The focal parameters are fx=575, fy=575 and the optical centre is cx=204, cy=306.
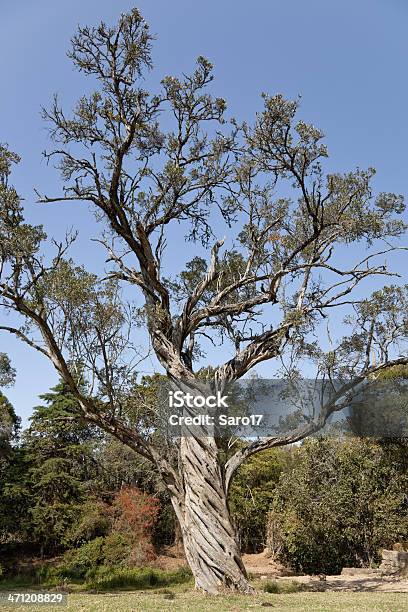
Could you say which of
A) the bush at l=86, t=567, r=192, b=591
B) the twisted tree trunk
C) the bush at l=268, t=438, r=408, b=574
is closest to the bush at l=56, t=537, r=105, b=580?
the bush at l=86, t=567, r=192, b=591

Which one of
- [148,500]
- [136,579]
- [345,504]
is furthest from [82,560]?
[345,504]

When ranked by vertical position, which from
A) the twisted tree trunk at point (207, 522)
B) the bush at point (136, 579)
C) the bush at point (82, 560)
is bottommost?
the bush at point (136, 579)

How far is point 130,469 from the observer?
21.5 metres

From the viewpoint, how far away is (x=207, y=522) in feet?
30.8

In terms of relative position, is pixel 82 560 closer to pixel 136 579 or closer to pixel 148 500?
pixel 148 500

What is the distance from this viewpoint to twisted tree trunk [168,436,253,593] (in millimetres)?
9094

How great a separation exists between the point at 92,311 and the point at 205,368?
6.06 metres

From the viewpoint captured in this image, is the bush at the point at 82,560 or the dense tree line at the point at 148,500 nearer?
the dense tree line at the point at 148,500

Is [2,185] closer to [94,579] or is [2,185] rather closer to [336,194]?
[336,194]

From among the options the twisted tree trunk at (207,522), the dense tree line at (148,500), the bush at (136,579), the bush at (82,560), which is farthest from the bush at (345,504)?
the twisted tree trunk at (207,522)

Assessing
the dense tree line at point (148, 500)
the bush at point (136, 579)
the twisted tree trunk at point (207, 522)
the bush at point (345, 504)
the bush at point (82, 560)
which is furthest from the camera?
the bush at point (82, 560)

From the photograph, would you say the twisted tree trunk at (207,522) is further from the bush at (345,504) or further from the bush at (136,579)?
the bush at (345,504)

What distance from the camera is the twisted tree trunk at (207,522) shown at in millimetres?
9094

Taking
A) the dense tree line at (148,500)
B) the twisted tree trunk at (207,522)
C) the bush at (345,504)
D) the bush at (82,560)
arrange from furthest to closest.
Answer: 1. the bush at (82,560)
2. the dense tree line at (148,500)
3. the bush at (345,504)
4. the twisted tree trunk at (207,522)
